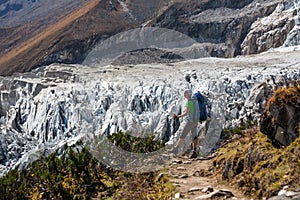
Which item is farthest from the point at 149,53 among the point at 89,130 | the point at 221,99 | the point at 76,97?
the point at 221,99

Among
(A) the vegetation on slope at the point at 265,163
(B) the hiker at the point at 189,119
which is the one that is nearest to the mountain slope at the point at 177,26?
(B) the hiker at the point at 189,119

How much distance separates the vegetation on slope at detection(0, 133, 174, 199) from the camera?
5.68m

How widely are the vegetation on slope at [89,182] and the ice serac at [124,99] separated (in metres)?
4.56

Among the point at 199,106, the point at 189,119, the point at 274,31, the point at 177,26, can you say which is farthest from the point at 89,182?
the point at 177,26

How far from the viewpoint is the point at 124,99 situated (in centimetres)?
1900

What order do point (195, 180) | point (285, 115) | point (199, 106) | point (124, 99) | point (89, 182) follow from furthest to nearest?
1. point (124, 99)
2. point (89, 182)
3. point (199, 106)
4. point (195, 180)
5. point (285, 115)

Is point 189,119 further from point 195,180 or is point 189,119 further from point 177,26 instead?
point 177,26

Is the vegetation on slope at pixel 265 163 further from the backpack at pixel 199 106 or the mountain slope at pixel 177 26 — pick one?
the mountain slope at pixel 177 26

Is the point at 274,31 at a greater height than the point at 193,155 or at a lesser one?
greater

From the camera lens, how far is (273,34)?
26031mm

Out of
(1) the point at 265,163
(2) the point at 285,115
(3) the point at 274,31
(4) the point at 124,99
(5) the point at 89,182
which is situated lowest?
(5) the point at 89,182

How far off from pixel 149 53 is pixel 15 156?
1645 centimetres

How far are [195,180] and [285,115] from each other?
5.24 ft

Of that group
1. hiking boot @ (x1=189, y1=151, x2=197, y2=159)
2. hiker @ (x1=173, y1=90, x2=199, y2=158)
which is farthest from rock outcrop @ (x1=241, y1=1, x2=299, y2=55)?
hiker @ (x1=173, y1=90, x2=199, y2=158)
